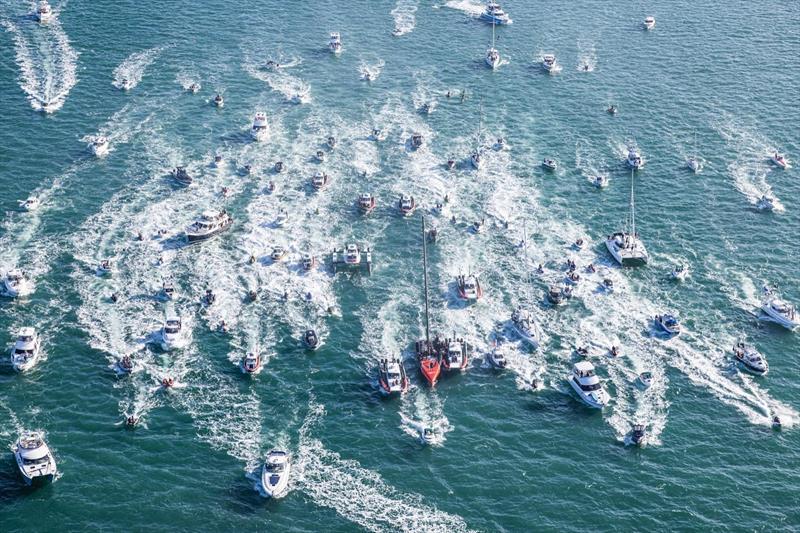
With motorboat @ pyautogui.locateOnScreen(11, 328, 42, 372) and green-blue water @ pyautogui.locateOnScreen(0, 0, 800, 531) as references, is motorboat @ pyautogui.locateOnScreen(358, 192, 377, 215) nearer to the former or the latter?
green-blue water @ pyautogui.locateOnScreen(0, 0, 800, 531)

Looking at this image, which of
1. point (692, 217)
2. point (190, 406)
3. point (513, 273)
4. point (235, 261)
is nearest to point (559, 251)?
point (513, 273)

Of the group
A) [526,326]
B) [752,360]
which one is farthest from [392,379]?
[752,360]

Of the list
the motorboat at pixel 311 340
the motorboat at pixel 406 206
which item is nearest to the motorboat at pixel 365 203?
the motorboat at pixel 406 206

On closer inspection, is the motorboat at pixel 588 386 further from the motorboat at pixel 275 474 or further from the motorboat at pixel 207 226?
the motorboat at pixel 207 226

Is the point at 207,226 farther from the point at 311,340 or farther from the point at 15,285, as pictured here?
the point at 311,340

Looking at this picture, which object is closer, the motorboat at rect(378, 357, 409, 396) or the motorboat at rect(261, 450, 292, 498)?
the motorboat at rect(261, 450, 292, 498)

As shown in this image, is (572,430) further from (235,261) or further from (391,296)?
(235,261)

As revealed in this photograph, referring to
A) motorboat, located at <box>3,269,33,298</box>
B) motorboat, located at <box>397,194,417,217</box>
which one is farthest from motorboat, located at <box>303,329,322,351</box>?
motorboat, located at <box>3,269,33,298</box>
